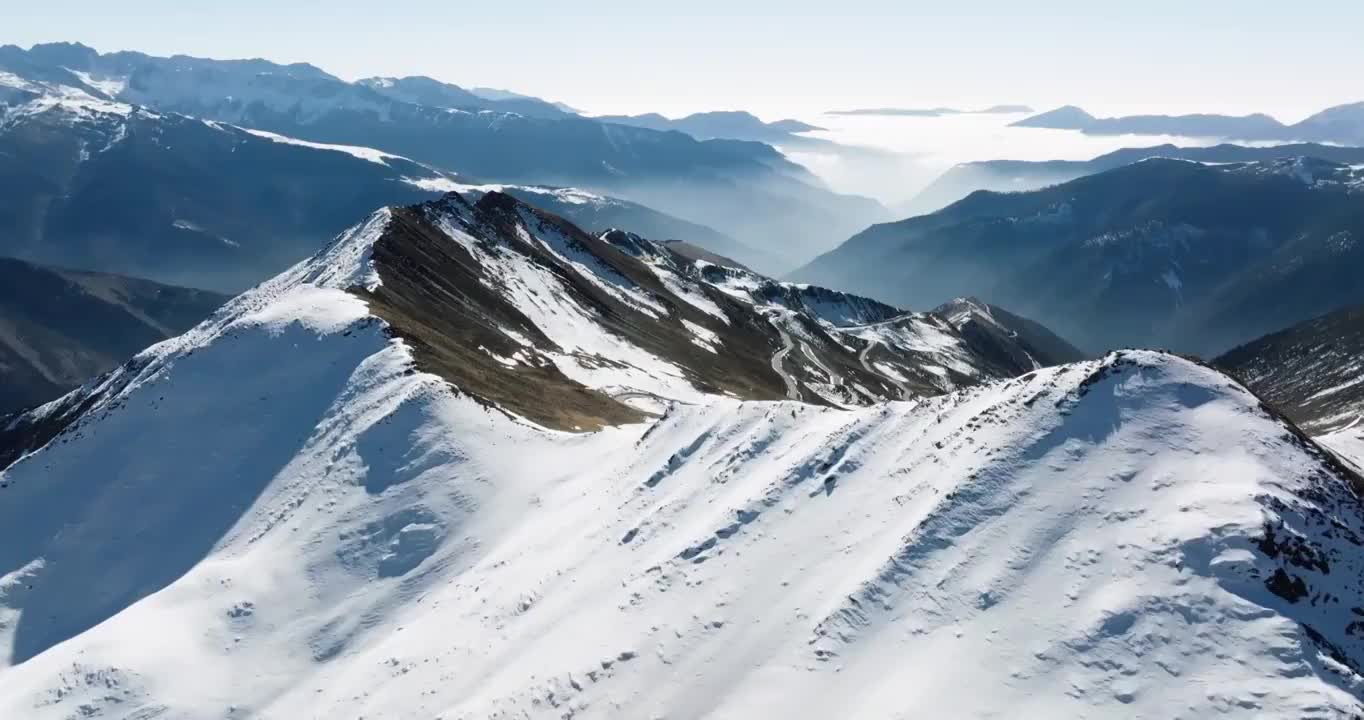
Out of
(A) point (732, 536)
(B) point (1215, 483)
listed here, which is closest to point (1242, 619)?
(B) point (1215, 483)

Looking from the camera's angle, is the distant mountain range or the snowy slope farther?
the distant mountain range

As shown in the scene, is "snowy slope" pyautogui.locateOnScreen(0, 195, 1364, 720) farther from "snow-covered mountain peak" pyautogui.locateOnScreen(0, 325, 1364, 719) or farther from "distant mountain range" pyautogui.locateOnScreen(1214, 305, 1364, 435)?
"distant mountain range" pyautogui.locateOnScreen(1214, 305, 1364, 435)

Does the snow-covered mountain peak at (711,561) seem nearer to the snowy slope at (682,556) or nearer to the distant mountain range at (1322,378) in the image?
the snowy slope at (682,556)

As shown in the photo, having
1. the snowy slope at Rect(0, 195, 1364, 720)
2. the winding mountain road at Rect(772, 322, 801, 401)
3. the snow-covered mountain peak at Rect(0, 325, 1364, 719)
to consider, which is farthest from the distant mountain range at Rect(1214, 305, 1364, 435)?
the snowy slope at Rect(0, 195, 1364, 720)

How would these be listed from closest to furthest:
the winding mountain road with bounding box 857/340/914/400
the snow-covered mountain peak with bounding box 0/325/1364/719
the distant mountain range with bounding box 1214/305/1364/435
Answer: the snow-covered mountain peak with bounding box 0/325/1364/719, the distant mountain range with bounding box 1214/305/1364/435, the winding mountain road with bounding box 857/340/914/400

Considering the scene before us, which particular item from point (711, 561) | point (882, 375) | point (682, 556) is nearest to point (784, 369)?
point (882, 375)

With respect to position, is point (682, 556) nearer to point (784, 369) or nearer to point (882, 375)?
point (784, 369)
